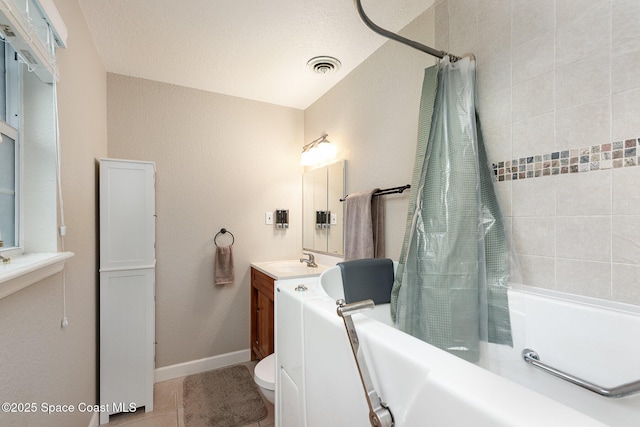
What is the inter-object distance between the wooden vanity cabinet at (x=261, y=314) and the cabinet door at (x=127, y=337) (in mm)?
799

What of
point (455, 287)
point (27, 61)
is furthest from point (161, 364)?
point (455, 287)

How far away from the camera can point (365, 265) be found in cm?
148

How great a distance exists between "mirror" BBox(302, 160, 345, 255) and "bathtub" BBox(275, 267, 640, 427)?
1.01 meters

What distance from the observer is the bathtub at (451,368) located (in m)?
0.50

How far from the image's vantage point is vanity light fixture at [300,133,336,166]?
2.50m

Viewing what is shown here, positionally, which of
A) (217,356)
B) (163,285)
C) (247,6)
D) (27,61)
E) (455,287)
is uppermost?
(247,6)

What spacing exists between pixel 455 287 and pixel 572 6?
1146 millimetres

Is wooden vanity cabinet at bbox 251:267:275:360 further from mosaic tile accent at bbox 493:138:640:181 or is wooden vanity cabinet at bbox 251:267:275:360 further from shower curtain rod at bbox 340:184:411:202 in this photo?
mosaic tile accent at bbox 493:138:640:181

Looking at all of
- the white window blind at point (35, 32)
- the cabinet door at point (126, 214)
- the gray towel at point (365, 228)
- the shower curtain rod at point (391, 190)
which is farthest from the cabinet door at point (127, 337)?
the shower curtain rod at point (391, 190)

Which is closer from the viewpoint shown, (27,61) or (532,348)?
(27,61)

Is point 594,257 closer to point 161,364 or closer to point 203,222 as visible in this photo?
point 203,222

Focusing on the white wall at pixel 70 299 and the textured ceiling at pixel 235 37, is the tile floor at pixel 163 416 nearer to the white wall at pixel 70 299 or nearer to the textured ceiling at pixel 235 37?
the white wall at pixel 70 299

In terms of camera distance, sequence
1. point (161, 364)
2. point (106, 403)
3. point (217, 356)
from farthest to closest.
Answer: point (217, 356), point (161, 364), point (106, 403)

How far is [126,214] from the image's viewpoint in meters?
1.90
